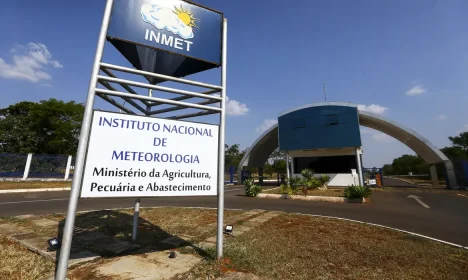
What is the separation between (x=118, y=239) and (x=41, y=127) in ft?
128

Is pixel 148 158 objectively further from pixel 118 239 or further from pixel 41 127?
pixel 41 127

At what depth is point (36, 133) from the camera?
32562 mm

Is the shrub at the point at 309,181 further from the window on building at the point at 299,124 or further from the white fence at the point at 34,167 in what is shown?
the white fence at the point at 34,167

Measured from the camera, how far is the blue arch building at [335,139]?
62.3 feet

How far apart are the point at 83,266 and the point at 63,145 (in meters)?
36.8

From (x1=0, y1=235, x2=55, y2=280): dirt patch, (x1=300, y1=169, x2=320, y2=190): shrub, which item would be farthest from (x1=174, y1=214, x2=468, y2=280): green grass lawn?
(x1=300, y1=169, x2=320, y2=190): shrub

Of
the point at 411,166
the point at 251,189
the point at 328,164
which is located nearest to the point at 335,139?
the point at 328,164

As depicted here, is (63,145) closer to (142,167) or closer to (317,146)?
(317,146)

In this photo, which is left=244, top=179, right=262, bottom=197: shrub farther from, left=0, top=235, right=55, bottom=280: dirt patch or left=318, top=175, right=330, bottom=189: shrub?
left=0, top=235, right=55, bottom=280: dirt patch

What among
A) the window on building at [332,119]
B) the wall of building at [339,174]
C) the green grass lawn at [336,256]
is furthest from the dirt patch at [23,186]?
the window on building at [332,119]

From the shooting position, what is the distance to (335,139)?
19.1m

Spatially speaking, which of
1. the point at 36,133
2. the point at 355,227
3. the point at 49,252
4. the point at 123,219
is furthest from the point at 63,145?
the point at 355,227

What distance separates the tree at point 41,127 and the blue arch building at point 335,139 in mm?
30026

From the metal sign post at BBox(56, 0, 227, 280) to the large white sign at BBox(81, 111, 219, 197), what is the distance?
1 centimetres
